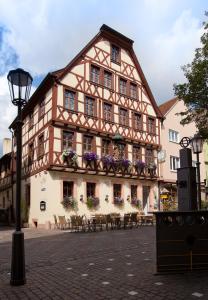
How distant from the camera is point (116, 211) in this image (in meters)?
24.4

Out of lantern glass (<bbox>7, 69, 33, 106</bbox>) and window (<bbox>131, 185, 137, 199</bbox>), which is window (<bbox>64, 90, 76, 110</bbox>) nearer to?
window (<bbox>131, 185, 137, 199</bbox>)

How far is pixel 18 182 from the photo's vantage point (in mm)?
6582

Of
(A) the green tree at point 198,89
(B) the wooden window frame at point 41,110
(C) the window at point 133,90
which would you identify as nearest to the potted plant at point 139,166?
(C) the window at point 133,90

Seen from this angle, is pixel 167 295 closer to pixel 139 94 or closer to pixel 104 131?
pixel 104 131

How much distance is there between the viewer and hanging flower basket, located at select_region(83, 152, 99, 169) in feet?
74.8

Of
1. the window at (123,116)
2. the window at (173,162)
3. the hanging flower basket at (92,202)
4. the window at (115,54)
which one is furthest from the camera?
the window at (173,162)

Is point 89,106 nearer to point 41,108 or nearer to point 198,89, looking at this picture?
point 41,108

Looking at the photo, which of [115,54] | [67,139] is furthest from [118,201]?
[115,54]

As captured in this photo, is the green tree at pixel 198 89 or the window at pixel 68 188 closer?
the green tree at pixel 198 89

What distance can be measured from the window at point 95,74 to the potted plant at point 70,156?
19.7 ft

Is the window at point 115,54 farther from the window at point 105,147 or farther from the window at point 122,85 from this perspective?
the window at point 105,147

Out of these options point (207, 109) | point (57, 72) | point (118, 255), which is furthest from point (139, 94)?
point (118, 255)

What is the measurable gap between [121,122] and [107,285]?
20.7m

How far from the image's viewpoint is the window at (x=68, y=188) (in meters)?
21.9
